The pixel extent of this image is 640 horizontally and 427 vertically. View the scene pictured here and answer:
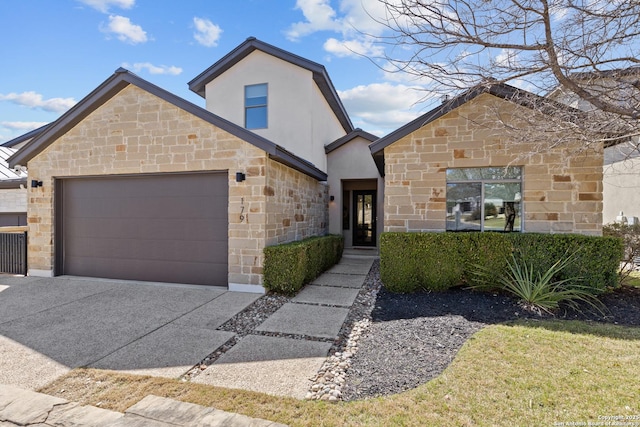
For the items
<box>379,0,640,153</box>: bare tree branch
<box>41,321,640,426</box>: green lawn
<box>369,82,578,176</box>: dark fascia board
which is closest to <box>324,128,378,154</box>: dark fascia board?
<box>369,82,578,176</box>: dark fascia board

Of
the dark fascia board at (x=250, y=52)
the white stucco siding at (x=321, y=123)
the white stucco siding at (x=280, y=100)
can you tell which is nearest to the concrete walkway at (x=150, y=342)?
the white stucco siding at (x=280, y=100)

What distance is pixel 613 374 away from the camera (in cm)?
329

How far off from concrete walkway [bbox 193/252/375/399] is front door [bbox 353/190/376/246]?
7177 millimetres

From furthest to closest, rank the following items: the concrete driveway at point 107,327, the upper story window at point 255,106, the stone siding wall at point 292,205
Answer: the upper story window at point 255,106 → the stone siding wall at point 292,205 → the concrete driveway at point 107,327

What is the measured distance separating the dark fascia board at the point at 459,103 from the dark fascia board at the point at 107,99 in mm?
2537

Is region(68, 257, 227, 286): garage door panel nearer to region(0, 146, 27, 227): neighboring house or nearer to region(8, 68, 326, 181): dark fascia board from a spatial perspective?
region(8, 68, 326, 181): dark fascia board

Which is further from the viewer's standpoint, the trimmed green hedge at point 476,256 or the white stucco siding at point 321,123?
the white stucco siding at point 321,123

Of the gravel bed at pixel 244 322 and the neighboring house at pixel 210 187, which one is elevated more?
the neighboring house at pixel 210 187

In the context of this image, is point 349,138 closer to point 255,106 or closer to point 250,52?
point 255,106

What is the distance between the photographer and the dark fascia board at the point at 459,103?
5832 mm

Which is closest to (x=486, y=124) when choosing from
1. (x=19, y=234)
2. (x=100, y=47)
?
(x=100, y=47)

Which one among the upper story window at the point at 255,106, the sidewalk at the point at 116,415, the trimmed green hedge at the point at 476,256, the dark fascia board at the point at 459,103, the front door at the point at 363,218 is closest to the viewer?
the sidewalk at the point at 116,415

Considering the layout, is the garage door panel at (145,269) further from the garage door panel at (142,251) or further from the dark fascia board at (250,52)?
the dark fascia board at (250,52)

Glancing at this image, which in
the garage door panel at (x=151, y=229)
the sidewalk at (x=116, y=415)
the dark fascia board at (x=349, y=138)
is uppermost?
the dark fascia board at (x=349, y=138)
